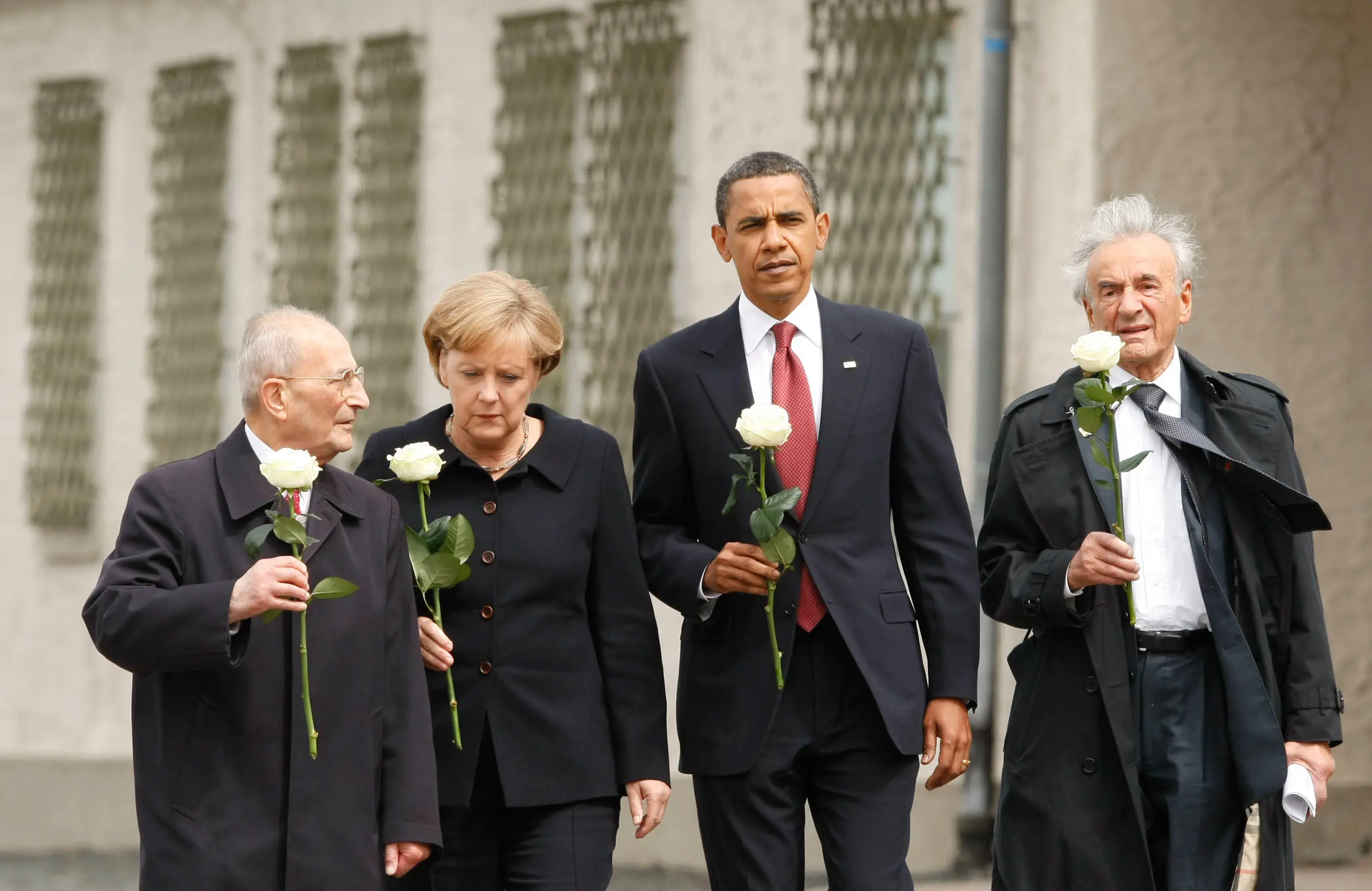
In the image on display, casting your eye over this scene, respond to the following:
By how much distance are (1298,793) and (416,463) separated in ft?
6.89

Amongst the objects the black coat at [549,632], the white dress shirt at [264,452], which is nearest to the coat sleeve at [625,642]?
the black coat at [549,632]

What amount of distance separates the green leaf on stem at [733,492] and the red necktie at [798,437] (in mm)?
105

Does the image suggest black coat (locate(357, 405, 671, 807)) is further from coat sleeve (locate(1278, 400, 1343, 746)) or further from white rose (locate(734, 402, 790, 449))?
coat sleeve (locate(1278, 400, 1343, 746))

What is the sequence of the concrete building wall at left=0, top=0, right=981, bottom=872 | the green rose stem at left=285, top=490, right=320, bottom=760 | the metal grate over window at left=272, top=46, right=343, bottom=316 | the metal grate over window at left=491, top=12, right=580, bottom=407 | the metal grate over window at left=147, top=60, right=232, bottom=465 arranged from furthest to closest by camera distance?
the metal grate over window at left=147, top=60, right=232, bottom=465
the metal grate over window at left=272, top=46, right=343, bottom=316
the metal grate over window at left=491, top=12, right=580, bottom=407
the concrete building wall at left=0, top=0, right=981, bottom=872
the green rose stem at left=285, top=490, right=320, bottom=760

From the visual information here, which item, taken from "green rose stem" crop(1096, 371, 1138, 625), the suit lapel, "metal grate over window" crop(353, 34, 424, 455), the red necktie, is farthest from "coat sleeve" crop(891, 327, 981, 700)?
"metal grate over window" crop(353, 34, 424, 455)

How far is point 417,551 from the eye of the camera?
4941 mm

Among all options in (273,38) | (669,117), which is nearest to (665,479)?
(669,117)

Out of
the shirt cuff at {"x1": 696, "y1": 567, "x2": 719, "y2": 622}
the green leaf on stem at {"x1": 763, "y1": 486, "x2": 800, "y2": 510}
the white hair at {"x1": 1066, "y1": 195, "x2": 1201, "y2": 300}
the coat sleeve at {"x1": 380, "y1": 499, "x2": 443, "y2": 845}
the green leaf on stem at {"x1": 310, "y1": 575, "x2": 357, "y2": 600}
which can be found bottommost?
the coat sleeve at {"x1": 380, "y1": 499, "x2": 443, "y2": 845}

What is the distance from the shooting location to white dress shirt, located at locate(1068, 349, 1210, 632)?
5.00 meters

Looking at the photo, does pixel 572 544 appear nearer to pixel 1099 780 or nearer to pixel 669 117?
pixel 1099 780

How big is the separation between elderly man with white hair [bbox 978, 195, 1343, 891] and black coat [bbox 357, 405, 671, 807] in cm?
89

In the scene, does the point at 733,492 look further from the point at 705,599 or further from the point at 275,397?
the point at 275,397

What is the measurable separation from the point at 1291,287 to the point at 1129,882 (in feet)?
17.1

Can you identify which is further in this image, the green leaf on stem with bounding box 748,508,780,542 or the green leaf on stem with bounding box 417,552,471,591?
the green leaf on stem with bounding box 417,552,471,591
